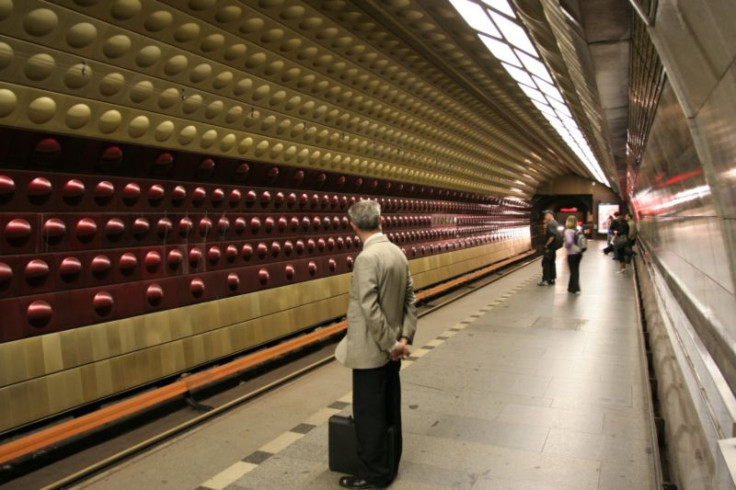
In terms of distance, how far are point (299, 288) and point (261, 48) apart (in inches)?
114

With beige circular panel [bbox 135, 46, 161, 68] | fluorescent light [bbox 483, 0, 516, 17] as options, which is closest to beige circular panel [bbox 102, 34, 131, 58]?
beige circular panel [bbox 135, 46, 161, 68]

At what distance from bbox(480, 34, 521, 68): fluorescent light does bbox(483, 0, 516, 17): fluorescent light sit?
3.97 feet

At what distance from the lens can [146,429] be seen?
4.62m

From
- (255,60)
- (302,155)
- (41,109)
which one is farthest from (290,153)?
(41,109)

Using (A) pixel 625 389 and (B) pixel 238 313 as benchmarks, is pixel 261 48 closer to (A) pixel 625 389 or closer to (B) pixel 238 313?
(B) pixel 238 313

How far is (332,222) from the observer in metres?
7.90

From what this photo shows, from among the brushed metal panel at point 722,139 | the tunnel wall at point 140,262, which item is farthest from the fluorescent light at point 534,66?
the brushed metal panel at point 722,139

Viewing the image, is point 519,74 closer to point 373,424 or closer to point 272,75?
point 272,75

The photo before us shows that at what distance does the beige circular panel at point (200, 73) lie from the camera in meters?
4.76

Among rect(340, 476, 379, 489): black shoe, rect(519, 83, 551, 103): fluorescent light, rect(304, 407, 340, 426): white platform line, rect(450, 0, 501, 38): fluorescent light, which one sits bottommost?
rect(304, 407, 340, 426): white platform line

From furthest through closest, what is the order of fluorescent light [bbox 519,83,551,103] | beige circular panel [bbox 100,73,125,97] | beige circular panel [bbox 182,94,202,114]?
fluorescent light [bbox 519,83,551,103]
beige circular panel [bbox 182,94,202,114]
beige circular panel [bbox 100,73,125,97]

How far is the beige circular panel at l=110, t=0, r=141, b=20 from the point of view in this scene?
3886mm

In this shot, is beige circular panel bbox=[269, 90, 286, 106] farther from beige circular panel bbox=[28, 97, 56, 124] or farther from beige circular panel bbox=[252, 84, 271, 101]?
beige circular panel bbox=[28, 97, 56, 124]

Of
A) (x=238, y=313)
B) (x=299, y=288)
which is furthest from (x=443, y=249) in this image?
(x=238, y=313)
